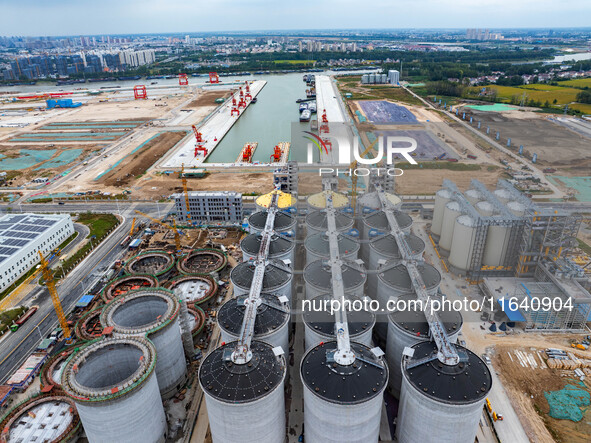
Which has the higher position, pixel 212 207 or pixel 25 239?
pixel 25 239

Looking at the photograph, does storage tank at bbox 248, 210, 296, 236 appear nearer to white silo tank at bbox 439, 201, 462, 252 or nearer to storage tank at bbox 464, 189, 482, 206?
white silo tank at bbox 439, 201, 462, 252

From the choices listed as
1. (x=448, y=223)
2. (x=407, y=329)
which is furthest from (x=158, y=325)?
(x=448, y=223)

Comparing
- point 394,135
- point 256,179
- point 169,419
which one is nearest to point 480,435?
point 169,419

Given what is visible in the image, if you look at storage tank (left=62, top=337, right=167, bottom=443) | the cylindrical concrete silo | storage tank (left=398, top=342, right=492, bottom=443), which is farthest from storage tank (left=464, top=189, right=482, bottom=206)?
storage tank (left=62, top=337, right=167, bottom=443)

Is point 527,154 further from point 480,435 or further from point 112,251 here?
point 112,251

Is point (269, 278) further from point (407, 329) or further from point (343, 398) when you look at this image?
point (343, 398)

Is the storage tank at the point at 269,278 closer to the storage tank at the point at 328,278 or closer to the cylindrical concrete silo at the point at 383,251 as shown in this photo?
the storage tank at the point at 328,278
